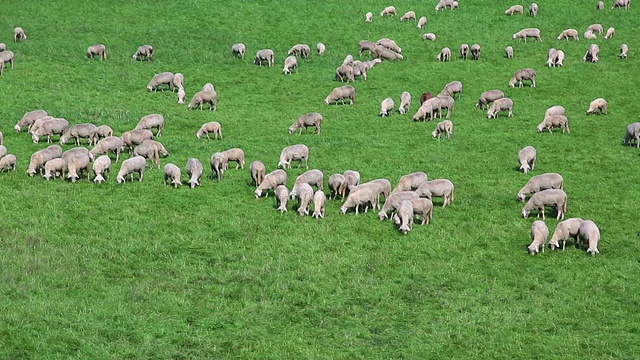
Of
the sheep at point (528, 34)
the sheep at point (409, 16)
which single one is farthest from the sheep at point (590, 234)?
the sheep at point (409, 16)

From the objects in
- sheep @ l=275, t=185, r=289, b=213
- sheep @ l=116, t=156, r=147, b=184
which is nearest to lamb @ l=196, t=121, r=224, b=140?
sheep @ l=116, t=156, r=147, b=184

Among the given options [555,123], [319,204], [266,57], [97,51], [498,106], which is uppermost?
[266,57]

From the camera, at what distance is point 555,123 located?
3812cm

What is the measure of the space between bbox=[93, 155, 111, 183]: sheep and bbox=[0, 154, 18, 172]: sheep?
333cm

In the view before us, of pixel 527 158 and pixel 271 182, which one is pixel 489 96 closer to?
pixel 527 158

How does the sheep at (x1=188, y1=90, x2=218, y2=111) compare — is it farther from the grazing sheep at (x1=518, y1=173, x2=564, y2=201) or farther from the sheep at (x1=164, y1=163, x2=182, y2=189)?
the grazing sheep at (x1=518, y1=173, x2=564, y2=201)

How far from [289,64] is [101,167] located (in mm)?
20612

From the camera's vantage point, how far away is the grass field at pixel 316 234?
63.9 ft

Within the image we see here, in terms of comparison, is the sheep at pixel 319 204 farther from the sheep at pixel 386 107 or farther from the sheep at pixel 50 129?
the sheep at pixel 386 107

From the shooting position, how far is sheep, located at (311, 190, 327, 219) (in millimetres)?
27266

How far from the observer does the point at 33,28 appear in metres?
54.6

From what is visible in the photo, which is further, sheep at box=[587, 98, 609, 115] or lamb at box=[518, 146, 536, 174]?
sheep at box=[587, 98, 609, 115]

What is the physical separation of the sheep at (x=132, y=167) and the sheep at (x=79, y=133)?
512 centimetres

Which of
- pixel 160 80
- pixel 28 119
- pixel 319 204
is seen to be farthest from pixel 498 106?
pixel 28 119
